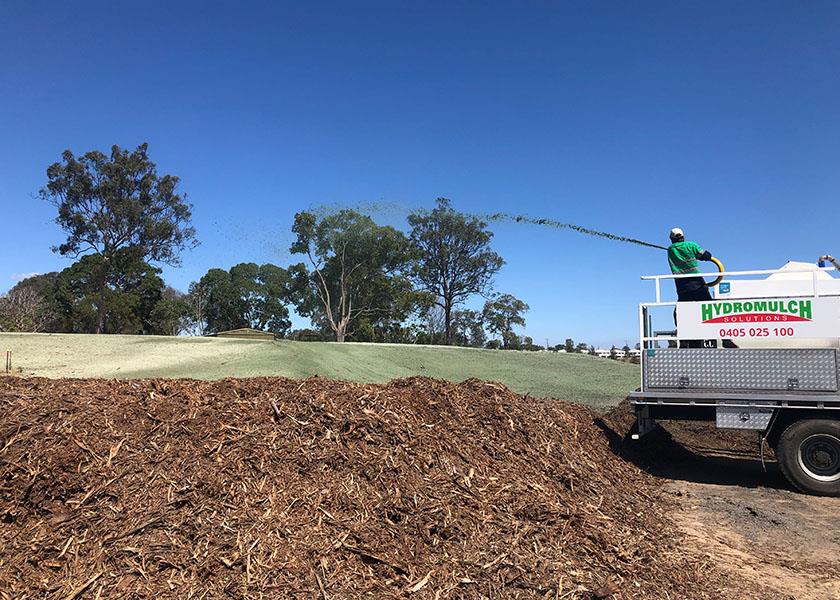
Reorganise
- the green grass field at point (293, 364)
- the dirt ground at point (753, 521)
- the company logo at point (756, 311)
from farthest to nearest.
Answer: the green grass field at point (293, 364) → the company logo at point (756, 311) → the dirt ground at point (753, 521)

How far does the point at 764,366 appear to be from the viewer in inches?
270

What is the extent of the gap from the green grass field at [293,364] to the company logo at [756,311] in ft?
13.6

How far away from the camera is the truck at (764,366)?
6488 mm

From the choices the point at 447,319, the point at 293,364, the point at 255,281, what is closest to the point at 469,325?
the point at 447,319


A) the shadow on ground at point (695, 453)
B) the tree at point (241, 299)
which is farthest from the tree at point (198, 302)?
the shadow on ground at point (695, 453)

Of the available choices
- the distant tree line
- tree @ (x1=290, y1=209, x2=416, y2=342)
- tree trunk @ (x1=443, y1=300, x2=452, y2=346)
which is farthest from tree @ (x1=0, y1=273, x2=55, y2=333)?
tree trunk @ (x1=443, y1=300, x2=452, y2=346)

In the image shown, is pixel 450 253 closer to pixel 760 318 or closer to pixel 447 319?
pixel 447 319

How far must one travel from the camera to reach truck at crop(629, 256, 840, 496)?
21.3ft

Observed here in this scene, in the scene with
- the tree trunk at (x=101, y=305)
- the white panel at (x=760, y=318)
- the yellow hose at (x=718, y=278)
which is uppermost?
the tree trunk at (x=101, y=305)

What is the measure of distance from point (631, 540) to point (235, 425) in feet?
11.5

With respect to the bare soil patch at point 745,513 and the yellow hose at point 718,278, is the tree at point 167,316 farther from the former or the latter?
the yellow hose at point 718,278

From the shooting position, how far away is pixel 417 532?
3.81 m

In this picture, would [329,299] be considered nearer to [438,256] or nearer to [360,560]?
[438,256]

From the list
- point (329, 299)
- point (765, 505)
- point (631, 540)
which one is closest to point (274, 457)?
point (631, 540)
